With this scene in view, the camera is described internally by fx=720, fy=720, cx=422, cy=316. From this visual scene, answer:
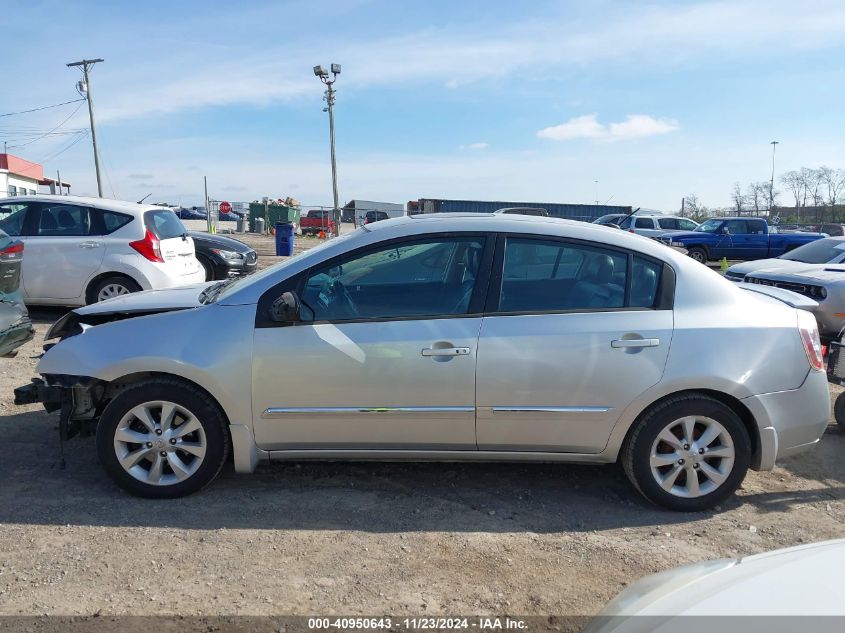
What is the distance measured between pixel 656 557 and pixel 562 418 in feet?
2.78

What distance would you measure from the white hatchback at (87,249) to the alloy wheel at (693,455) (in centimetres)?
675

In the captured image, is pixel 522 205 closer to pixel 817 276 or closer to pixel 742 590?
pixel 817 276

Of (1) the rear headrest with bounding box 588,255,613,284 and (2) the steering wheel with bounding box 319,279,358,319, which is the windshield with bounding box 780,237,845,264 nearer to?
(1) the rear headrest with bounding box 588,255,613,284

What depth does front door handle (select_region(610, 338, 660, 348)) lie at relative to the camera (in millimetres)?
3953

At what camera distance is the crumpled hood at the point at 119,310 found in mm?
4270

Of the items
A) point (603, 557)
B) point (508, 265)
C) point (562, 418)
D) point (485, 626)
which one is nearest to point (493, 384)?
point (562, 418)

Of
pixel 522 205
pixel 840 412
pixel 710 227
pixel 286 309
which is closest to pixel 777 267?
pixel 840 412

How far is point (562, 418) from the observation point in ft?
13.1

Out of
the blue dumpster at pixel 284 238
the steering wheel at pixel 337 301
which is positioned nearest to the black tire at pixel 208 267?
the blue dumpster at pixel 284 238

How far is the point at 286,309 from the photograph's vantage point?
3.95m

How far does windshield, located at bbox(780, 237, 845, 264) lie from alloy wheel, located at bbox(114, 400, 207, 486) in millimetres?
9635

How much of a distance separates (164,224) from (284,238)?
41.1ft

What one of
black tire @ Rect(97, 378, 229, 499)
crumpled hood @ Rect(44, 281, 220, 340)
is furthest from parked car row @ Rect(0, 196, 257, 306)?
black tire @ Rect(97, 378, 229, 499)

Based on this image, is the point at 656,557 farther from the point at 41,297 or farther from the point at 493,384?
the point at 41,297
